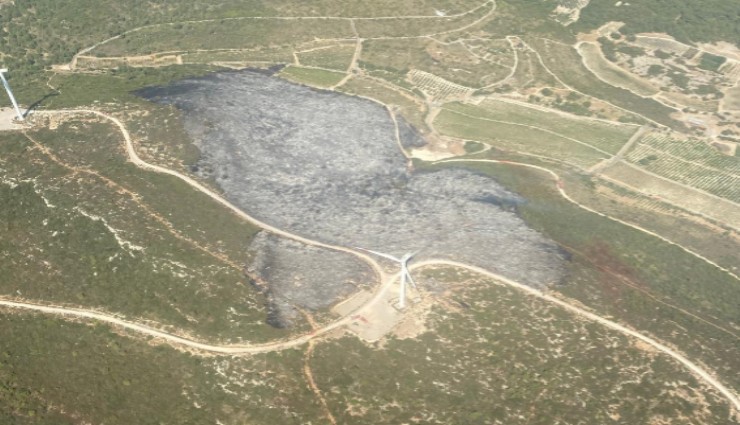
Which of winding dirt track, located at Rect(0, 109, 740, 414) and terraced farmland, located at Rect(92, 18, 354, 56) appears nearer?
winding dirt track, located at Rect(0, 109, 740, 414)

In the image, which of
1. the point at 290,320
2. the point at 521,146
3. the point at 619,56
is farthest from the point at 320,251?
the point at 619,56

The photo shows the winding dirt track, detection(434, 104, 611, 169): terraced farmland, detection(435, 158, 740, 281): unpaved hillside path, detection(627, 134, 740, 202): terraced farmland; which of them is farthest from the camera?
detection(434, 104, 611, 169): terraced farmland

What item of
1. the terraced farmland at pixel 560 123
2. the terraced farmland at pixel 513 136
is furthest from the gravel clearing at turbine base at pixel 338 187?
the terraced farmland at pixel 560 123

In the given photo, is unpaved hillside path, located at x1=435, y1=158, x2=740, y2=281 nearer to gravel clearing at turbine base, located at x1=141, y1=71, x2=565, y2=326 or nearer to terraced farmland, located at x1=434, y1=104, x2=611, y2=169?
terraced farmland, located at x1=434, y1=104, x2=611, y2=169

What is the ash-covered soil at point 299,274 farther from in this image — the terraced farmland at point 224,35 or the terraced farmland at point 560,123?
the terraced farmland at point 224,35

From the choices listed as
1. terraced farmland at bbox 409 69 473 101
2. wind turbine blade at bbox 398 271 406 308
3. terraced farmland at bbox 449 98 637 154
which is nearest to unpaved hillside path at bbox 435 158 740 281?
terraced farmland at bbox 449 98 637 154

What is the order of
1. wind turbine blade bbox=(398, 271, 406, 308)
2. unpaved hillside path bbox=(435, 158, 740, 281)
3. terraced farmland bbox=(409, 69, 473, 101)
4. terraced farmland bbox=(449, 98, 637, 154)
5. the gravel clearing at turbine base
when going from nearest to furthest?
wind turbine blade bbox=(398, 271, 406, 308)
the gravel clearing at turbine base
unpaved hillside path bbox=(435, 158, 740, 281)
terraced farmland bbox=(449, 98, 637, 154)
terraced farmland bbox=(409, 69, 473, 101)

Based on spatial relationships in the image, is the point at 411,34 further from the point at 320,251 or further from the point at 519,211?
the point at 320,251

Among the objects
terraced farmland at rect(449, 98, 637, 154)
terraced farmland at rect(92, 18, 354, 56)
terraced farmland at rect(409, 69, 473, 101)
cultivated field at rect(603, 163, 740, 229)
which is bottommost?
cultivated field at rect(603, 163, 740, 229)

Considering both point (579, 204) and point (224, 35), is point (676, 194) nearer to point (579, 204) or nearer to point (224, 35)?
point (579, 204)
